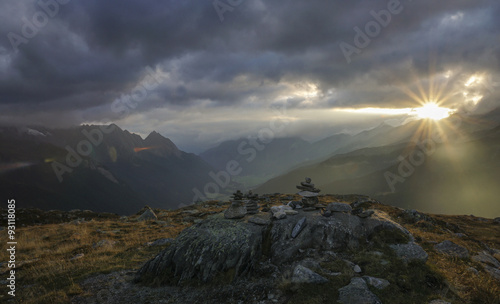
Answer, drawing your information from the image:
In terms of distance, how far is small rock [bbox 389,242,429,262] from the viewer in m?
14.0

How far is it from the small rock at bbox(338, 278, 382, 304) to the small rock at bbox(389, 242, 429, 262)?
4.56 metres

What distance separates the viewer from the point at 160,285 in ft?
47.3

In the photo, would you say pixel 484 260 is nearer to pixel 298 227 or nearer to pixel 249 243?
pixel 298 227

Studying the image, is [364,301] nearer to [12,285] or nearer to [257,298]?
[257,298]

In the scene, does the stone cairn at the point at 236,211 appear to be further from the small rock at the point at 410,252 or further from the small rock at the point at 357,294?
the small rock at the point at 410,252

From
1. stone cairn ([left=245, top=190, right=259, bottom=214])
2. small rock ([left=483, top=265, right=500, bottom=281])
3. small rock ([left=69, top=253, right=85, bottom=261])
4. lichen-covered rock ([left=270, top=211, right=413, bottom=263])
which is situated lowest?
small rock ([left=69, top=253, right=85, bottom=261])

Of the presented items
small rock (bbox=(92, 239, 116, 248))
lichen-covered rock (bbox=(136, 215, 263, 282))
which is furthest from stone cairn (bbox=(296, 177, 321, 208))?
small rock (bbox=(92, 239, 116, 248))

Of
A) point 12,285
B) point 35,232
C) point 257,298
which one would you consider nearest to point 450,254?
point 257,298

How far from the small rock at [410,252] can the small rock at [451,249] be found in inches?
152

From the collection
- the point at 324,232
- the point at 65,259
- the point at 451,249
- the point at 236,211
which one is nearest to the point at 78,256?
the point at 65,259

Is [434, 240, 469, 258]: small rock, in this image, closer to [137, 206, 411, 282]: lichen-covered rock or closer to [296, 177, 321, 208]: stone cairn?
[137, 206, 411, 282]: lichen-covered rock

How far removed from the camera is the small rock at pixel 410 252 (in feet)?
45.8

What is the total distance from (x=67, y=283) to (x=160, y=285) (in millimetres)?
5877

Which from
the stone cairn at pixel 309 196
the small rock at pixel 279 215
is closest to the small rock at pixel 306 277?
the small rock at pixel 279 215
